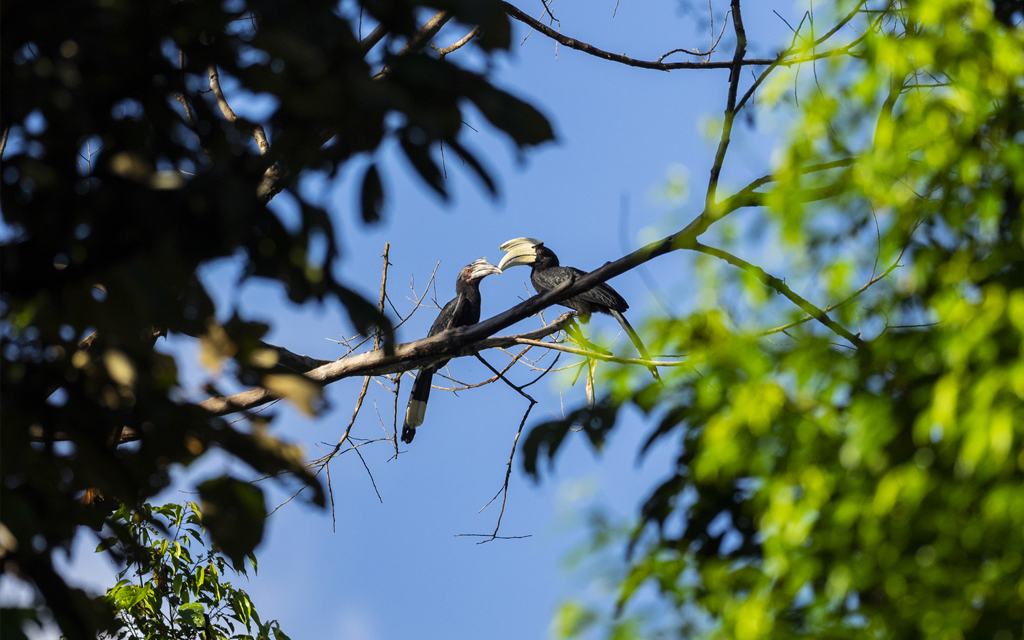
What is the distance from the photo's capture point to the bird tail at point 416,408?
4215 millimetres

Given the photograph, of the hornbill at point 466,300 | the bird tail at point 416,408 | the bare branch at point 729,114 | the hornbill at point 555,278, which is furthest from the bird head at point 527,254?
the bare branch at point 729,114

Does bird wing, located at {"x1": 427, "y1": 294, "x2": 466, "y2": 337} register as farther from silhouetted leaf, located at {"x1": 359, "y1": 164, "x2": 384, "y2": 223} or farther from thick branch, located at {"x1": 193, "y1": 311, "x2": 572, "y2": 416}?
silhouetted leaf, located at {"x1": 359, "y1": 164, "x2": 384, "y2": 223}

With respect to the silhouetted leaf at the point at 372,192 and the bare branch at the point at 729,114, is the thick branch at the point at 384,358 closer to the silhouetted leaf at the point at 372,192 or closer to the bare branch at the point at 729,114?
the bare branch at the point at 729,114

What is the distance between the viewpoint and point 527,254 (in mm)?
5398

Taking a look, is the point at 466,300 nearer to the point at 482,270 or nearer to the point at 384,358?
the point at 482,270

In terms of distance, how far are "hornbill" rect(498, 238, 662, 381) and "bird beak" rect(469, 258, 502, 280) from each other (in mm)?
85

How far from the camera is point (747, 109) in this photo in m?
2.75

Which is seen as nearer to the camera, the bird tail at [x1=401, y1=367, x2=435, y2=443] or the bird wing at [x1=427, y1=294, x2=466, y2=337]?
the bird tail at [x1=401, y1=367, x2=435, y2=443]

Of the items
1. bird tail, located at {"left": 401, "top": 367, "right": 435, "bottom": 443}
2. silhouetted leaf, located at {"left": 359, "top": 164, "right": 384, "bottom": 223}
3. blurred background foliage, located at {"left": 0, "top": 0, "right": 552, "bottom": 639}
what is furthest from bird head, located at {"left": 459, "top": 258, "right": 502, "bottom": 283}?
silhouetted leaf, located at {"left": 359, "top": 164, "right": 384, "bottom": 223}

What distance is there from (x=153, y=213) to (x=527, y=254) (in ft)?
14.1

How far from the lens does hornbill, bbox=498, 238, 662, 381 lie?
180 inches

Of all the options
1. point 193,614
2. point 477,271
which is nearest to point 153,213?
point 193,614

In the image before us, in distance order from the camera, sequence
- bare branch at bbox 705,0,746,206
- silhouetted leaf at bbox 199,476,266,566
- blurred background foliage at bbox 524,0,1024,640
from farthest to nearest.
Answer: bare branch at bbox 705,0,746,206 < silhouetted leaf at bbox 199,476,266,566 < blurred background foliage at bbox 524,0,1024,640

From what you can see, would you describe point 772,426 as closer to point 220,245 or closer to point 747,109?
point 220,245
